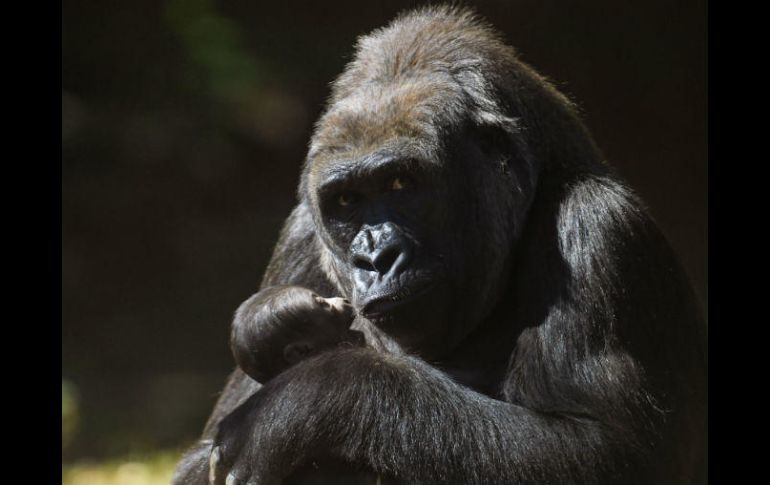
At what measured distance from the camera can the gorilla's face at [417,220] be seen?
4102 millimetres

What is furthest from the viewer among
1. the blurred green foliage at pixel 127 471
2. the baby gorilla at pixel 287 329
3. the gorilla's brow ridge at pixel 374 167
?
the blurred green foliage at pixel 127 471

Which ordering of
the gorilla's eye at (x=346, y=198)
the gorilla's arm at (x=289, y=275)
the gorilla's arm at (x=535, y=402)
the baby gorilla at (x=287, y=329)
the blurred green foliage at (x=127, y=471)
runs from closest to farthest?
the gorilla's arm at (x=535, y=402)
the gorilla's eye at (x=346, y=198)
the baby gorilla at (x=287, y=329)
the gorilla's arm at (x=289, y=275)
the blurred green foliage at (x=127, y=471)

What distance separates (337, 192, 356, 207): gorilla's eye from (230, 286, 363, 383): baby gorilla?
1.35 feet

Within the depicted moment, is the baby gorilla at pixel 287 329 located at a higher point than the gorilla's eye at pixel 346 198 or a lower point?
lower

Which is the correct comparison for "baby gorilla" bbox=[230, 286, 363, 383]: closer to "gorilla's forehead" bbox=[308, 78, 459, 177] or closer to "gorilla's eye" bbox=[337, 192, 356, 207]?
"gorilla's eye" bbox=[337, 192, 356, 207]

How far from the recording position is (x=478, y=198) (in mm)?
4344

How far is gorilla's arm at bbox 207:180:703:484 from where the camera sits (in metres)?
3.88

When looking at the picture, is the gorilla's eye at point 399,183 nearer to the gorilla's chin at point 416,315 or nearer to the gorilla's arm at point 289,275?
the gorilla's chin at point 416,315

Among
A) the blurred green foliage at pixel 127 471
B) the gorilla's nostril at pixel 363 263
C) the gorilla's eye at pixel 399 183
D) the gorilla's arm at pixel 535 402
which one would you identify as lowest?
the blurred green foliage at pixel 127 471

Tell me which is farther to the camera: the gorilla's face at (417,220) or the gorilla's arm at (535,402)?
the gorilla's face at (417,220)

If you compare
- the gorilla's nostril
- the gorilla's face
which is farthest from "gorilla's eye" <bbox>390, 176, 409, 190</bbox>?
the gorilla's nostril

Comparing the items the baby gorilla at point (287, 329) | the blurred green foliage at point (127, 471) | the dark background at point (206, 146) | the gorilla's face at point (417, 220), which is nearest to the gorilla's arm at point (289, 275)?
the baby gorilla at point (287, 329)
